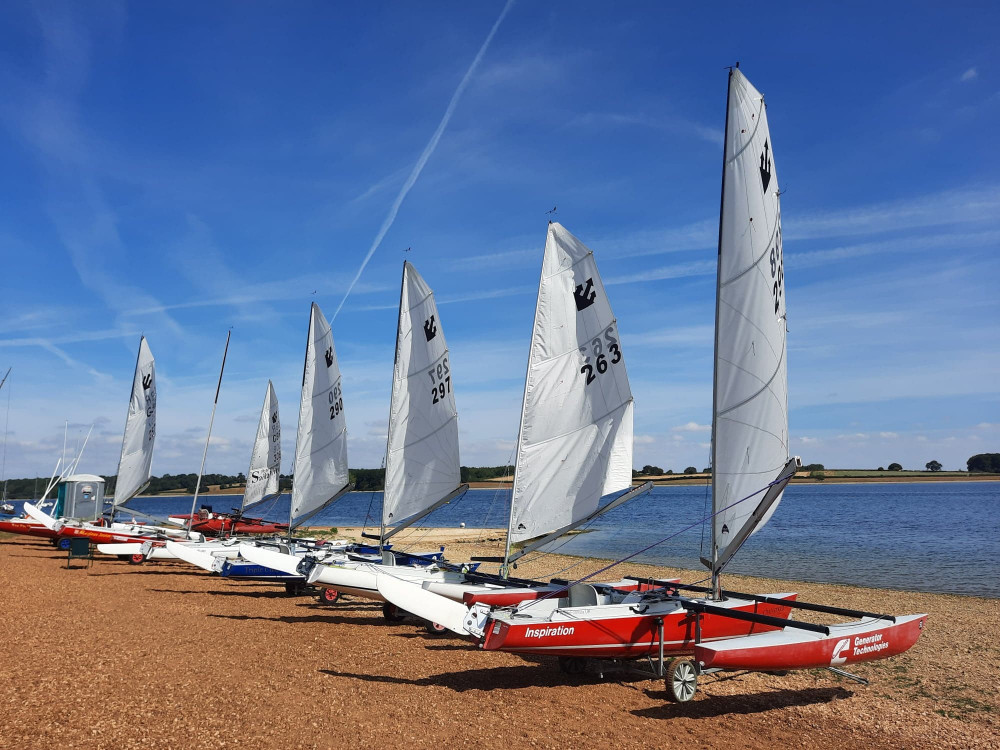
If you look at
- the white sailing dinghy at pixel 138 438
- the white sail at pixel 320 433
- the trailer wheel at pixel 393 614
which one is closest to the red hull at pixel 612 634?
the trailer wheel at pixel 393 614

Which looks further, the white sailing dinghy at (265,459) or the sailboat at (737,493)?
the white sailing dinghy at (265,459)

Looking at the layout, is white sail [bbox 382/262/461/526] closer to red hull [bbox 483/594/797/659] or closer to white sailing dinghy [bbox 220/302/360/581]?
white sailing dinghy [bbox 220/302/360/581]

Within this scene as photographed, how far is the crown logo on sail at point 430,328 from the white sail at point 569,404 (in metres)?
5.32

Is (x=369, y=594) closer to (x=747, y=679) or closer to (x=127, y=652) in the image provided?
(x=127, y=652)

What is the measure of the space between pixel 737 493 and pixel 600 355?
4.12m

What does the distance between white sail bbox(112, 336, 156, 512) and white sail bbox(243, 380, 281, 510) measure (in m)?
4.23

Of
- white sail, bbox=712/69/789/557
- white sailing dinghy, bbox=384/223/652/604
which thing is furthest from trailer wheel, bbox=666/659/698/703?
white sailing dinghy, bbox=384/223/652/604

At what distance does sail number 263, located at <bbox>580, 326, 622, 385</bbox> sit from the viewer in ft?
43.4

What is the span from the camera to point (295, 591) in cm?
1808

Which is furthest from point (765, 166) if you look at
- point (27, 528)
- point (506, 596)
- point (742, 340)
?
point (27, 528)

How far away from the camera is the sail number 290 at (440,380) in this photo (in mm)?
17688

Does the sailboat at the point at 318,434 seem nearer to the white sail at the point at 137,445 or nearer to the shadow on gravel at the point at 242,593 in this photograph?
the shadow on gravel at the point at 242,593

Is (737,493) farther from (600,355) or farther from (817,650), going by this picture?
(600,355)

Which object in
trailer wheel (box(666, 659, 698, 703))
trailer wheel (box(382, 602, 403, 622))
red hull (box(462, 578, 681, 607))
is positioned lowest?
trailer wheel (box(382, 602, 403, 622))
